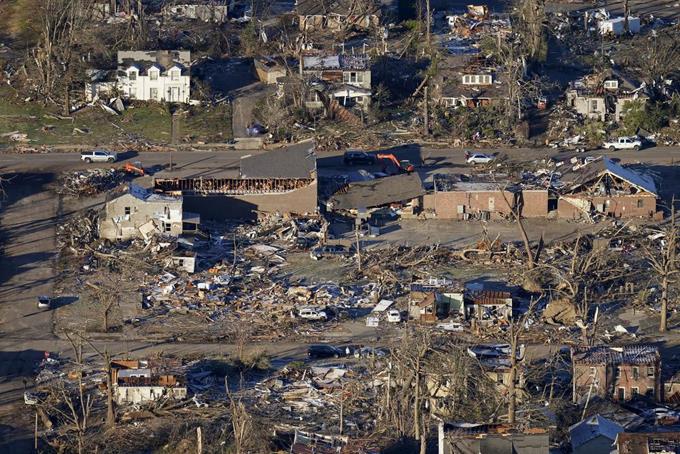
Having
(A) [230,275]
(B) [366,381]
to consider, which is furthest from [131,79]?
(B) [366,381]

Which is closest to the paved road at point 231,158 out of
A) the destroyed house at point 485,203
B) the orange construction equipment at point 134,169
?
the orange construction equipment at point 134,169

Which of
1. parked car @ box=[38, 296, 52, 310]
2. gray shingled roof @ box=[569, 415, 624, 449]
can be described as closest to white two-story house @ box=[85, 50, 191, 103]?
parked car @ box=[38, 296, 52, 310]

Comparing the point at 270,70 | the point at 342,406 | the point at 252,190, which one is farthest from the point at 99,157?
the point at 342,406

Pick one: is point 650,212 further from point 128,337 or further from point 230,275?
point 128,337

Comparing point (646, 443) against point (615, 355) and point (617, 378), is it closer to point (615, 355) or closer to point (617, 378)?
point (617, 378)

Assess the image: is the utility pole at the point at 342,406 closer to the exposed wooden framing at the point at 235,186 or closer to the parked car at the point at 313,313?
the parked car at the point at 313,313

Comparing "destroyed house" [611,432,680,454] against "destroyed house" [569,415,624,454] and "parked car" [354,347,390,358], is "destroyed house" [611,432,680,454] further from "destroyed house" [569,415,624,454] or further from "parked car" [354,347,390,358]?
"parked car" [354,347,390,358]
